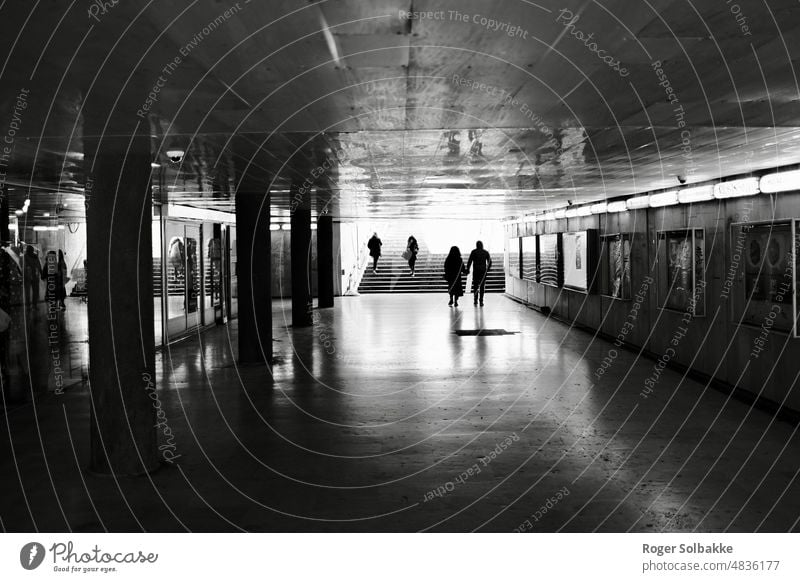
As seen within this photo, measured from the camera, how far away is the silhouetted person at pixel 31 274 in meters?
11.9

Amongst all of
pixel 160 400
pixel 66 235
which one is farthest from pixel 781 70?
pixel 66 235

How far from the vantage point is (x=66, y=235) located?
48.5 feet

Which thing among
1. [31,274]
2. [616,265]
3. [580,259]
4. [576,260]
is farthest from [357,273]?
[31,274]

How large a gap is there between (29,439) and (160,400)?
102 inches

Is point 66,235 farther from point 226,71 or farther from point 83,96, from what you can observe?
point 226,71

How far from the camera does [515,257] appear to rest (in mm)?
33312

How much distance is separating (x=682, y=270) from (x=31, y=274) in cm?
1031

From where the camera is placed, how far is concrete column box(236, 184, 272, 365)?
579 inches

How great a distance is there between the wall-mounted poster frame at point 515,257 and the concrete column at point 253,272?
17.2 meters

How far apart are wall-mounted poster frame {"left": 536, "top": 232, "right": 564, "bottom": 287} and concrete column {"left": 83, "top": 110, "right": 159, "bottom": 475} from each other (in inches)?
653

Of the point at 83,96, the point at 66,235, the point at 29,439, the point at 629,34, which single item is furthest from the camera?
the point at 66,235

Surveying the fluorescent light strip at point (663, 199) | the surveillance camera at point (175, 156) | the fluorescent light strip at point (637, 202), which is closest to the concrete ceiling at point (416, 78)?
the surveillance camera at point (175, 156)

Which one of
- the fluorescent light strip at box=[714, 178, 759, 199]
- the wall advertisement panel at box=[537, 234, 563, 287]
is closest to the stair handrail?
the wall advertisement panel at box=[537, 234, 563, 287]

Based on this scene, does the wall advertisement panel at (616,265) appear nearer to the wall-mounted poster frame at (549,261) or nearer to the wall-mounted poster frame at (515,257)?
the wall-mounted poster frame at (549,261)
